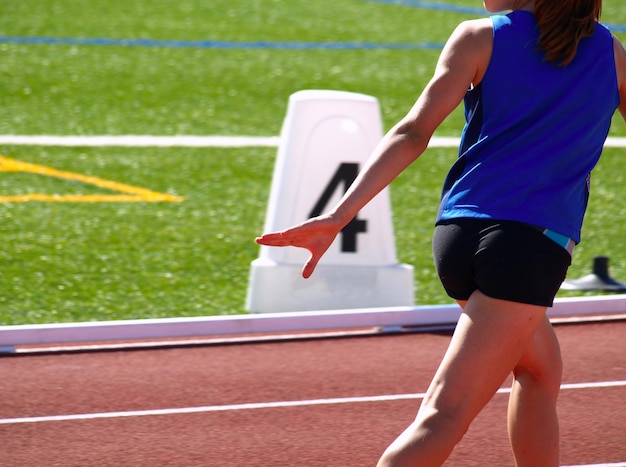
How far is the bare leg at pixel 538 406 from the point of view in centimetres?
348

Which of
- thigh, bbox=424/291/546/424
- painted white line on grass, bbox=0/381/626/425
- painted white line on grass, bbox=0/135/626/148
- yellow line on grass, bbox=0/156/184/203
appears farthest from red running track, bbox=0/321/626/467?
painted white line on grass, bbox=0/135/626/148

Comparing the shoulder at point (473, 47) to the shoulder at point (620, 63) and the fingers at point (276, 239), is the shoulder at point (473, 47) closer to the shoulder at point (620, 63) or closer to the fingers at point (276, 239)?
the shoulder at point (620, 63)

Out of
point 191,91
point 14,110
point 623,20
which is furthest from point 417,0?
point 14,110

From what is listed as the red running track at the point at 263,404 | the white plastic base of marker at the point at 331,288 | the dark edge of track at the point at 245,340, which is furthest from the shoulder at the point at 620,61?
the white plastic base of marker at the point at 331,288

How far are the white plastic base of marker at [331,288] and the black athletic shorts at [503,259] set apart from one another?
3.44m

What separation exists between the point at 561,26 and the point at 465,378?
2.94 feet

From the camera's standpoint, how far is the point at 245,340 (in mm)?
6125

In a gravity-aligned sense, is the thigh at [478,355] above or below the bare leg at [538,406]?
above

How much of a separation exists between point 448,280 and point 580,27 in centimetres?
71

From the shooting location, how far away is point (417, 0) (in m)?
19.9

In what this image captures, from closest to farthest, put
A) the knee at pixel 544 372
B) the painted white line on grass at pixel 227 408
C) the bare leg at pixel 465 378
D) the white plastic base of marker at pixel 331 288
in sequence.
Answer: the bare leg at pixel 465 378 → the knee at pixel 544 372 → the painted white line on grass at pixel 227 408 → the white plastic base of marker at pixel 331 288

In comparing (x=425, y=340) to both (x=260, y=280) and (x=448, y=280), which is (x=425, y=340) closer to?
(x=260, y=280)

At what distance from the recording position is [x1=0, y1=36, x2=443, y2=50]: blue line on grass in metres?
14.9

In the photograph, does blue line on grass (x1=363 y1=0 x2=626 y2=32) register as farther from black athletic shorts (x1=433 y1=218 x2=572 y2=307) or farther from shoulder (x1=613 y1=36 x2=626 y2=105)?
black athletic shorts (x1=433 y1=218 x2=572 y2=307)
